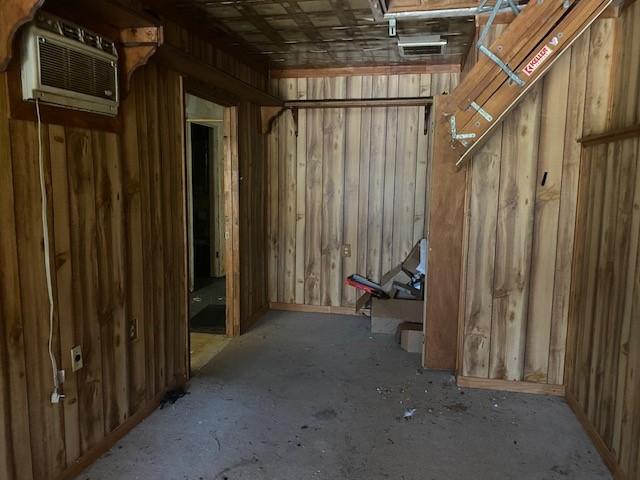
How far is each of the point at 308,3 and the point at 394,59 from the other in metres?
1.50

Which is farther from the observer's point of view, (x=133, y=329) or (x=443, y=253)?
(x=443, y=253)

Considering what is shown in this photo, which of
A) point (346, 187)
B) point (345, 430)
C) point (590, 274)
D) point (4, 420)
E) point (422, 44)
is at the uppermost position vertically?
point (422, 44)

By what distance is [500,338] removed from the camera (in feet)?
9.69

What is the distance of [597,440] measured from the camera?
2330 mm

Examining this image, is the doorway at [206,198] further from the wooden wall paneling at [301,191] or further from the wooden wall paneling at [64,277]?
the wooden wall paneling at [64,277]

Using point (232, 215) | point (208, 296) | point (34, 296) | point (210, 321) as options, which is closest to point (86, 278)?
point (34, 296)

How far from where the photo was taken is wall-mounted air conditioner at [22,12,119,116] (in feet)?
5.55

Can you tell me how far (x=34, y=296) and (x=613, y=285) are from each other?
253 centimetres

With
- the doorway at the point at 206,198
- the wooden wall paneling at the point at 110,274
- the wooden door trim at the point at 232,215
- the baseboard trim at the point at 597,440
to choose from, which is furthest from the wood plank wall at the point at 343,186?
the wooden wall paneling at the point at 110,274

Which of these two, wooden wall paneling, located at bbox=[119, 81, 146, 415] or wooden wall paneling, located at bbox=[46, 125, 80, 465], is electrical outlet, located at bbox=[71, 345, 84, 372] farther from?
wooden wall paneling, located at bbox=[119, 81, 146, 415]

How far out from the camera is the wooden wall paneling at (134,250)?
7.77ft

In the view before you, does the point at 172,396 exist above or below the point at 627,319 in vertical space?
below

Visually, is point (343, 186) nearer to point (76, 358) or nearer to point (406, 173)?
point (406, 173)

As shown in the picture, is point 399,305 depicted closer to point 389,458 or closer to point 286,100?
point 389,458
